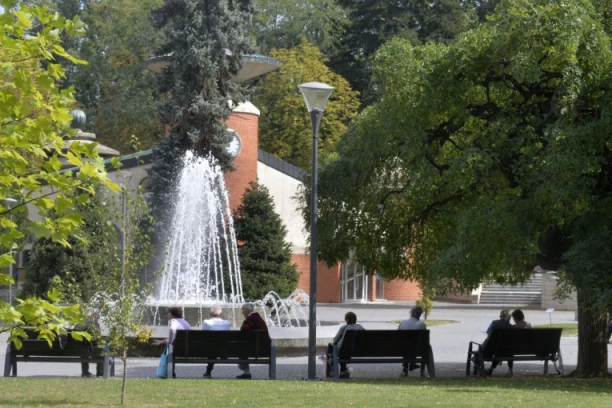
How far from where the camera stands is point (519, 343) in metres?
19.1

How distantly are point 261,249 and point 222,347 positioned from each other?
816 inches

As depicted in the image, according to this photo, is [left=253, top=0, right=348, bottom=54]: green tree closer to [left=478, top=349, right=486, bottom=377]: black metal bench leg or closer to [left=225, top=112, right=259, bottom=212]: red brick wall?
[left=225, top=112, right=259, bottom=212]: red brick wall

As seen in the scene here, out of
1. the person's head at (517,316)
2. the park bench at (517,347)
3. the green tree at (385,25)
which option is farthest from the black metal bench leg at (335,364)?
the green tree at (385,25)

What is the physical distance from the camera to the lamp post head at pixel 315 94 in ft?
59.1

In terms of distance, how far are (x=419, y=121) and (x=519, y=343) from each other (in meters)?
4.38

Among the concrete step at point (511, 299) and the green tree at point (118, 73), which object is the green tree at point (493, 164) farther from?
the concrete step at point (511, 299)

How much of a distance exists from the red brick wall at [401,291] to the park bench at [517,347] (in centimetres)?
4328

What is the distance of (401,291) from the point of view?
207ft

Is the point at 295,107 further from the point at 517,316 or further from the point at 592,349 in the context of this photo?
the point at 592,349

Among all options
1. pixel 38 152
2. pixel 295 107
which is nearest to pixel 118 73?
pixel 295 107

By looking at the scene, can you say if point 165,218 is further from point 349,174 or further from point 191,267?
point 349,174

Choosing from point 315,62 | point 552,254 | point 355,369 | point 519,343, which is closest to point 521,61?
point 552,254

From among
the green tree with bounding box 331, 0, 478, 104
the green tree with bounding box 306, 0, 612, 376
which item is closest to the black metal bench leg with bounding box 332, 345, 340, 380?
the green tree with bounding box 306, 0, 612, 376

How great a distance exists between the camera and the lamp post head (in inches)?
709
